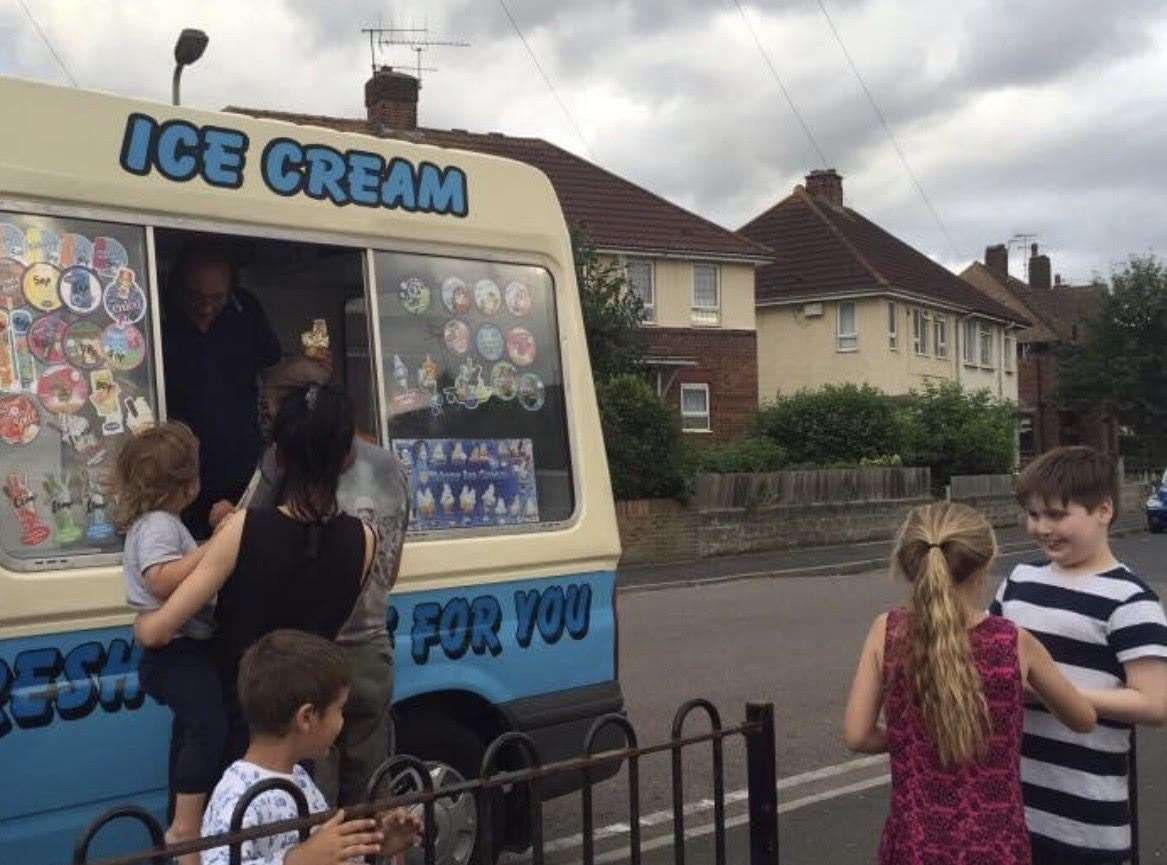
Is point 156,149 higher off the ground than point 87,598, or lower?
higher

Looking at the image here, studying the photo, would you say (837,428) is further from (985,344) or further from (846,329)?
(985,344)

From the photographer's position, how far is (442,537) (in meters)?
4.91

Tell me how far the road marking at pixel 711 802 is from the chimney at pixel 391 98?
83.9 ft

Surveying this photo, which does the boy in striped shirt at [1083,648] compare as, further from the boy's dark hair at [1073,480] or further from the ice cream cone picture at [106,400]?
the ice cream cone picture at [106,400]

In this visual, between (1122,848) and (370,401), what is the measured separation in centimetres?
278

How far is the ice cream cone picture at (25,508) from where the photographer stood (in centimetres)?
387

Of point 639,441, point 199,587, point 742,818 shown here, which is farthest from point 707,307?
point 199,587

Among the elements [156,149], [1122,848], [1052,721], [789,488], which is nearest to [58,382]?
[156,149]

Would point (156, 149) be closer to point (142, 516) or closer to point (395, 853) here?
point (142, 516)

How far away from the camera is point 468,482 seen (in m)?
5.08

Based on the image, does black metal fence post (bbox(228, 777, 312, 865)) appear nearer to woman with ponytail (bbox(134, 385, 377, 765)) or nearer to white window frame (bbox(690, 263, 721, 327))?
woman with ponytail (bbox(134, 385, 377, 765))

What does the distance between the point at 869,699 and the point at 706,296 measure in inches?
1294

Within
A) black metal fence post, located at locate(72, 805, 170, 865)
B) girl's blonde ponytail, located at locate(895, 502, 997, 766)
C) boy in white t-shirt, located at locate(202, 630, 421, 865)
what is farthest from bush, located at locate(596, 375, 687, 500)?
black metal fence post, located at locate(72, 805, 170, 865)

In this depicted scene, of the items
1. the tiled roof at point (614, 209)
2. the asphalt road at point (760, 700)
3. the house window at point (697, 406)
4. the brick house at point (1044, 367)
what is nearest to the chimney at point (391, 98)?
the tiled roof at point (614, 209)
